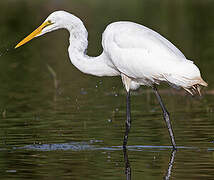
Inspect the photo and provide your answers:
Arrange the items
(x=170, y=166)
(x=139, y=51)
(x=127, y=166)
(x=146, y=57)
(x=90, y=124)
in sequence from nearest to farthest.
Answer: (x=170, y=166), (x=127, y=166), (x=146, y=57), (x=139, y=51), (x=90, y=124)

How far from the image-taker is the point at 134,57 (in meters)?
10.5

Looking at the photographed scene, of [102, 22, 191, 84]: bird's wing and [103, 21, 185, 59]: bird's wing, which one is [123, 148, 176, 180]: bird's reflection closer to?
[102, 22, 191, 84]: bird's wing

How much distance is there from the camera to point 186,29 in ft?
92.7

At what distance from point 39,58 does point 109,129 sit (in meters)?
10.3

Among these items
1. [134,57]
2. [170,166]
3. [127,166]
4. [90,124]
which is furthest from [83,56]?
[170,166]

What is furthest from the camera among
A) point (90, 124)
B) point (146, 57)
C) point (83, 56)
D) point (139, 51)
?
point (90, 124)

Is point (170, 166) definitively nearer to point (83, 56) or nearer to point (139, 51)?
point (139, 51)

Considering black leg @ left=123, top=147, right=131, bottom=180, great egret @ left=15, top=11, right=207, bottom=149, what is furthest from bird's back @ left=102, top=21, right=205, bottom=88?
black leg @ left=123, top=147, right=131, bottom=180

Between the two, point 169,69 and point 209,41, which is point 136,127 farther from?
point 209,41

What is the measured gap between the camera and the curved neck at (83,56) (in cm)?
1111

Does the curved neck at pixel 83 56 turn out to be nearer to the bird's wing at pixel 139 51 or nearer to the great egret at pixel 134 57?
the great egret at pixel 134 57

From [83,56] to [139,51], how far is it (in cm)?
111

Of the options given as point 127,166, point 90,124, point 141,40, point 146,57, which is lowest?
point 127,166

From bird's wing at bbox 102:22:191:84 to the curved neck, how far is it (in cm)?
35
